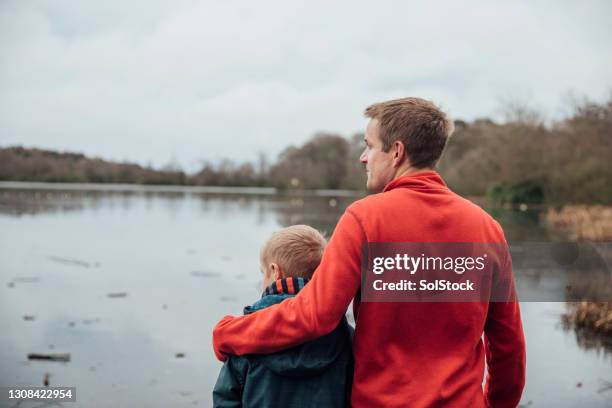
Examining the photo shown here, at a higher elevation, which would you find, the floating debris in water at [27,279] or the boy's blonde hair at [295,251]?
the boy's blonde hair at [295,251]

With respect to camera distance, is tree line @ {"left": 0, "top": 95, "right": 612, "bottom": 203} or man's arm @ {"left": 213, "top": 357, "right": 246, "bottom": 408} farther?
tree line @ {"left": 0, "top": 95, "right": 612, "bottom": 203}

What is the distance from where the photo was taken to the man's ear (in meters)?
2.02

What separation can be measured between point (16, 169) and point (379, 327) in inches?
3133

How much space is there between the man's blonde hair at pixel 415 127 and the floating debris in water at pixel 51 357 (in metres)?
5.74

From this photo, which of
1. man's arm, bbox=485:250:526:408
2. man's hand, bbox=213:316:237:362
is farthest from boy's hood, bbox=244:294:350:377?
man's arm, bbox=485:250:526:408

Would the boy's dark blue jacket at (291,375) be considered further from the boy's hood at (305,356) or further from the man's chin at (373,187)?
the man's chin at (373,187)

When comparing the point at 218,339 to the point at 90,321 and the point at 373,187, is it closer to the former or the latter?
the point at 373,187

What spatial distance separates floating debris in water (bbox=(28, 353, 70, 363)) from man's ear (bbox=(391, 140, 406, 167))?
18.7ft

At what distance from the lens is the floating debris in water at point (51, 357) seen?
661 centimetres

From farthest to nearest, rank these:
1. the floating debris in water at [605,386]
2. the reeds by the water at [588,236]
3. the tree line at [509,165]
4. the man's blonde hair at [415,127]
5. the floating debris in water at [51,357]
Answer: the tree line at [509,165]
the reeds by the water at [588,236]
the floating debris in water at [51,357]
the floating debris in water at [605,386]
the man's blonde hair at [415,127]

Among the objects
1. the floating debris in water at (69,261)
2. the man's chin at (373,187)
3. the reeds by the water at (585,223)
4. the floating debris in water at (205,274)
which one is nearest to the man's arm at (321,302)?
the man's chin at (373,187)

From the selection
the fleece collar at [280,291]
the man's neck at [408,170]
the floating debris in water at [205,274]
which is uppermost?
the man's neck at [408,170]

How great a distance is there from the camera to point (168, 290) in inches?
424

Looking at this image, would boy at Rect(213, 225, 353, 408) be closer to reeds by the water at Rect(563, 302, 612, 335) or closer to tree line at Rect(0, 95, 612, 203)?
tree line at Rect(0, 95, 612, 203)
